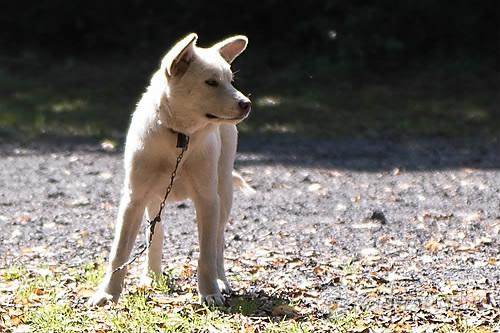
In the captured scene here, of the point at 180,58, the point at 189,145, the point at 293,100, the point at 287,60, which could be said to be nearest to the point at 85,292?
the point at 189,145

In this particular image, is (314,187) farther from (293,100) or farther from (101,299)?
(293,100)

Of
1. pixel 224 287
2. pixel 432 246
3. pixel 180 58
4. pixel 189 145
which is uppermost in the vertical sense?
pixel 180 58

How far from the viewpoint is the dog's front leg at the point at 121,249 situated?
185 inches

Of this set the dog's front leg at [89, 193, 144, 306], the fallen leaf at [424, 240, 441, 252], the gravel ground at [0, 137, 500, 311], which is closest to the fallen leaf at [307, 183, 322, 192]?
the gravel ground at [0, 137, 500, 311]

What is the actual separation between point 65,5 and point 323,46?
5016 mm

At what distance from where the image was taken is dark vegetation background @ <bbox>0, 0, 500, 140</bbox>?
1338 cm

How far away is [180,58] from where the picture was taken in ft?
14.4

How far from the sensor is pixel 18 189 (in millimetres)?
8586

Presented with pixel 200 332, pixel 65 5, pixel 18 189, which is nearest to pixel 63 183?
pixel 18 189

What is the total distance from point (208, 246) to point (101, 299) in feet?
1.99

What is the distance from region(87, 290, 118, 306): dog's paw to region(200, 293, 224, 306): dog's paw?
46 centimetres

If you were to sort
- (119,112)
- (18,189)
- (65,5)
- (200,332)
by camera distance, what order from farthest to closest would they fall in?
(65,5)
(119,112)
(18,189)
(200,332)

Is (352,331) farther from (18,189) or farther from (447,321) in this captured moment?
(18,189)

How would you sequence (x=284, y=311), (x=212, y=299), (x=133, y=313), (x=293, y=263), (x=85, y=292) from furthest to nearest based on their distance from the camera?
(x=293, y=263), (x=85, y=292), (x=212, y=299), (x=284, y=311), (x=133, y=313)
